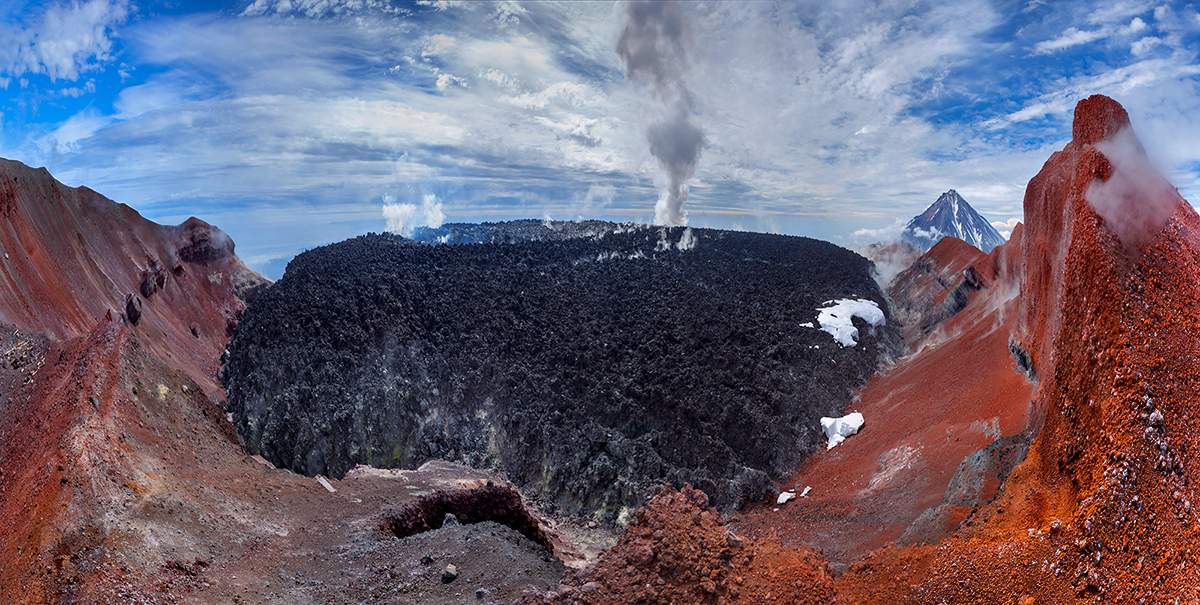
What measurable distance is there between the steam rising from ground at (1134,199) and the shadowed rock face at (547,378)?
48.1 ft

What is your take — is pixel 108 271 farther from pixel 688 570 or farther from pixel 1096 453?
pixel 1096 453

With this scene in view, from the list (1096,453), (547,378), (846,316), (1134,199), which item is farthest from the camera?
(846,316)

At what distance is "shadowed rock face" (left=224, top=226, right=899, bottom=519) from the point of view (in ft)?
83.9

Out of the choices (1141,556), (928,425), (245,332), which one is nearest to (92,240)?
(245,332)

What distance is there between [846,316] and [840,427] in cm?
1298

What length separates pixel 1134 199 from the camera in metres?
12.2

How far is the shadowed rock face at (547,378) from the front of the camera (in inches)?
1006

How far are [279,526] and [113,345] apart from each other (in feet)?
35.9

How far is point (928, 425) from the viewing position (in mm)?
22281

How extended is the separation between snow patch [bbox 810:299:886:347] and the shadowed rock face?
667 mm

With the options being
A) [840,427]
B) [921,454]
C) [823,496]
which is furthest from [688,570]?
[840,427]

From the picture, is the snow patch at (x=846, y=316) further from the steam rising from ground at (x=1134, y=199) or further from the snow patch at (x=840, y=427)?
the steam rising from ground at (x=1134, y=199)

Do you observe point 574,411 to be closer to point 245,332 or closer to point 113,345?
point 113,345

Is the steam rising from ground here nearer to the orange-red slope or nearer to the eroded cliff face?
the eroded cliff face
